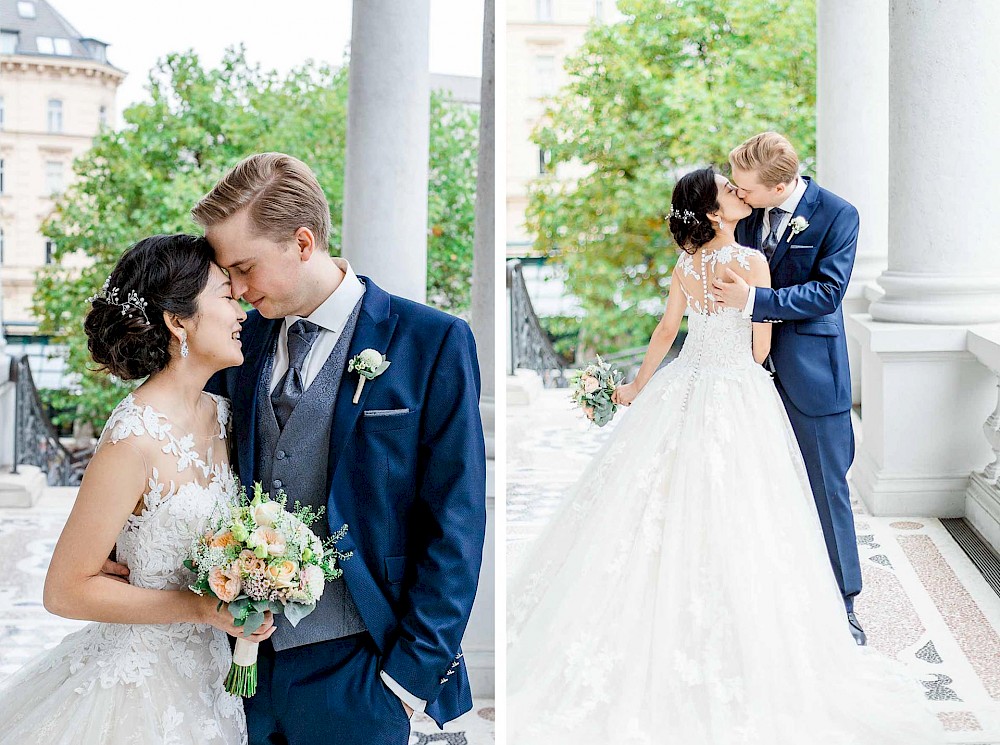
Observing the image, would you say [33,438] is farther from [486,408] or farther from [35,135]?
[35,135]

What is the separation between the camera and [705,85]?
1030 centimetres

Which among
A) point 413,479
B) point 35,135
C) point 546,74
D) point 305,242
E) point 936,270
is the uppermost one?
point 546,74

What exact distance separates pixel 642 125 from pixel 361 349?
8837 millimetres

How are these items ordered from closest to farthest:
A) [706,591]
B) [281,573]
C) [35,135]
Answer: [281,573] < [706,591] < [35,135]

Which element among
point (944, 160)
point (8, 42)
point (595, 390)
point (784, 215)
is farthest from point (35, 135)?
point (784, 215)

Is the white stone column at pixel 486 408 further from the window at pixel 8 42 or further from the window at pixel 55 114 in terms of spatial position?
the window at pixel 8 42

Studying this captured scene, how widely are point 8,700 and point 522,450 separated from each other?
2817mm

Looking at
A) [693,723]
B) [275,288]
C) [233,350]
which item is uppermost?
[275,288]

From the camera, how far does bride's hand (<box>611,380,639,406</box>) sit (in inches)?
128

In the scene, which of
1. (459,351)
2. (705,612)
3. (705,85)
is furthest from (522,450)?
(705,85)

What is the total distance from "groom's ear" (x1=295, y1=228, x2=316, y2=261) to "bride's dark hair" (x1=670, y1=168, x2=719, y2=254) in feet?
4.10

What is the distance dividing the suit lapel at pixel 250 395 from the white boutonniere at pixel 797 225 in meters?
1.52

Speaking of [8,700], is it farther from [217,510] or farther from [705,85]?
[705,85]

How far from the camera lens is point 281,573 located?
5.72ft
